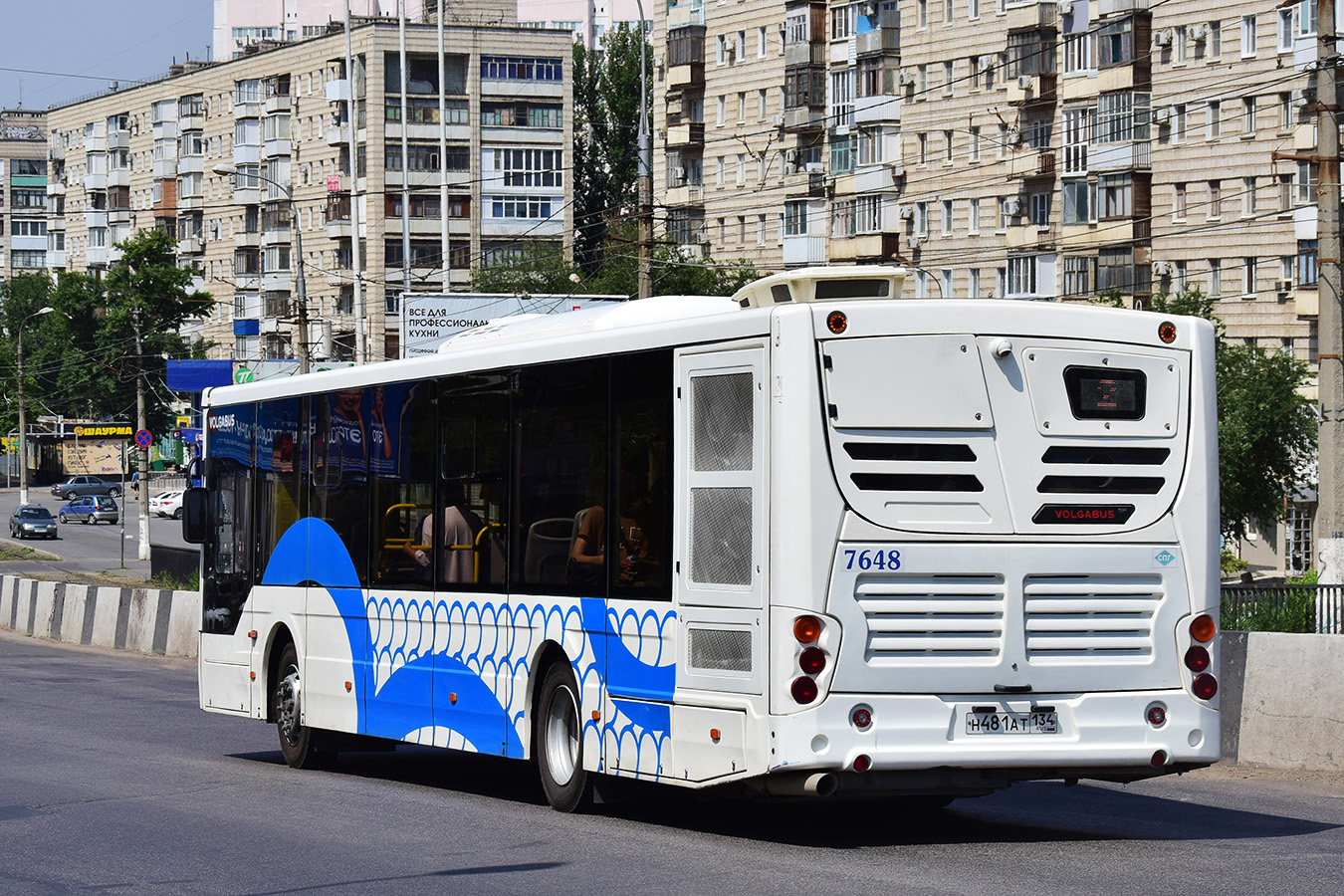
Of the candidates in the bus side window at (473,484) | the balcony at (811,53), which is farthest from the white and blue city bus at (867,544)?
the balcony at (811,53)

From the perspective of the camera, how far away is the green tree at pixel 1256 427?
57375 millimetres

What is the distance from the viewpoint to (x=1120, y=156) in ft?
236

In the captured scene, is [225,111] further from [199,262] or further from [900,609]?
[900,609]

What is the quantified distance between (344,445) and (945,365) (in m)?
6.34

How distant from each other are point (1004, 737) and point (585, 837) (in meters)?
2.34

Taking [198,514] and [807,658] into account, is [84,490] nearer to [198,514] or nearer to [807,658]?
[198,514]

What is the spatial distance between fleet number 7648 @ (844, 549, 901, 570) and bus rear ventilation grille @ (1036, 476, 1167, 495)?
3.03 ft

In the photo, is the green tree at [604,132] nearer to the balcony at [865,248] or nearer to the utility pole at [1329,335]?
the balcony at [865,248]

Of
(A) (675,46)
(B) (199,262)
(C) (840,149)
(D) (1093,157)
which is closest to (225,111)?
(B) (199,262)

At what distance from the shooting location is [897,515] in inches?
424

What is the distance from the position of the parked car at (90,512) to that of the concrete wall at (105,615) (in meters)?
61.1

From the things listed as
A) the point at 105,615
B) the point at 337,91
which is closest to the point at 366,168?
the point at 337,91

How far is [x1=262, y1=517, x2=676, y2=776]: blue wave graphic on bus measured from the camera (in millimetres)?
11836

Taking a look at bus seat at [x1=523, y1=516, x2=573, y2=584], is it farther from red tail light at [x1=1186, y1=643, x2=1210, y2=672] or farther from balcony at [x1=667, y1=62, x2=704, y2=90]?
balcony at [x1=667, y1=62, x2=704, y2=90]
